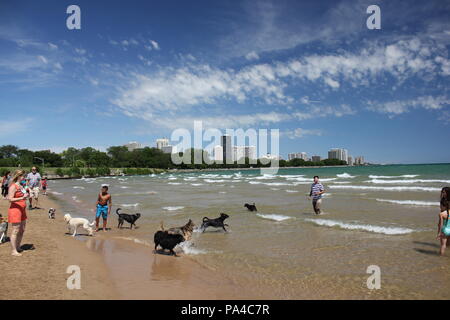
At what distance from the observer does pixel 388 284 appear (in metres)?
5.36

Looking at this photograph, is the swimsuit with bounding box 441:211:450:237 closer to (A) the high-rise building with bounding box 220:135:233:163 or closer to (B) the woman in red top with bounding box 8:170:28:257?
(B) the woman in red top with bounding box 8:170:28:257

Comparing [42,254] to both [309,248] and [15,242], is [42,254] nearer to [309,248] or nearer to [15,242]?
[15,242]

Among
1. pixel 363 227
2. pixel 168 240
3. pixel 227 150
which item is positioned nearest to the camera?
pixel 168 240

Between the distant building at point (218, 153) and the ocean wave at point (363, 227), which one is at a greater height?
the distant building at point (218, 153)

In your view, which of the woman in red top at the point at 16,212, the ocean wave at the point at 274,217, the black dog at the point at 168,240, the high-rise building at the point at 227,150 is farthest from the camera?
the high-rise building at the point at 227,150

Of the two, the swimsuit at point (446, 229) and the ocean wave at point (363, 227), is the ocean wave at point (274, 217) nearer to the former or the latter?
the ocean wave at point (363, 227)

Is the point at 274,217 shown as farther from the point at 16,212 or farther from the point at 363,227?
the point at 16,212

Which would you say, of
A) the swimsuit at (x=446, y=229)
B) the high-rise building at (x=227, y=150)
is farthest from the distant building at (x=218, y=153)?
the swimsuit at (x=446, y=229)

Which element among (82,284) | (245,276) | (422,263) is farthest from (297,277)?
(82,284)

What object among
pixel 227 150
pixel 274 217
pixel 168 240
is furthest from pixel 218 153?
pixel 168 240

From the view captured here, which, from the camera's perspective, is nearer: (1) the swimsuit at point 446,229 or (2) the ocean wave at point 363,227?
(1) the swimsuit at point 446,229

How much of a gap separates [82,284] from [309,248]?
214 inches
